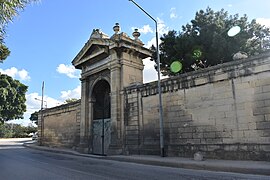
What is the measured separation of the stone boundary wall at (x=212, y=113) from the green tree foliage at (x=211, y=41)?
29.6 ft

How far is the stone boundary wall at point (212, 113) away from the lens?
31.5ft

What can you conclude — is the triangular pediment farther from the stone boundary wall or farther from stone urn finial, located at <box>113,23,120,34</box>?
the stone boundary wall

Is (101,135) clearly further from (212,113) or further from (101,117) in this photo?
(212,113)

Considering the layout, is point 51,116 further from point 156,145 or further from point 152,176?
point 152,176

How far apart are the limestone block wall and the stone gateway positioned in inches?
3.2

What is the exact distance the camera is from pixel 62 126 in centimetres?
2188

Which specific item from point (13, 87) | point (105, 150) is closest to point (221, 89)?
point (105, 150)

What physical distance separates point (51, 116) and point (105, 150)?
10.1 meters

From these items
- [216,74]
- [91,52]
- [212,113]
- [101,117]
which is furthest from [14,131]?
[216,74]

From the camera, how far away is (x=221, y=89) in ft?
35.5

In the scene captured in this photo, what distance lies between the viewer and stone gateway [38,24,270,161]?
9805mm

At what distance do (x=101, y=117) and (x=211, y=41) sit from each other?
36.4 ft

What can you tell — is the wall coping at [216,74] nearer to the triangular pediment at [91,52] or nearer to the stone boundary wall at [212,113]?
the stone boundary wall at [212,113]

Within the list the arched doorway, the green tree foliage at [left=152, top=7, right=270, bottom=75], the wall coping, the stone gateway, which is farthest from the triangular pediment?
the green tree foliage at [left=152, top=7, right=270, bottom=75]
